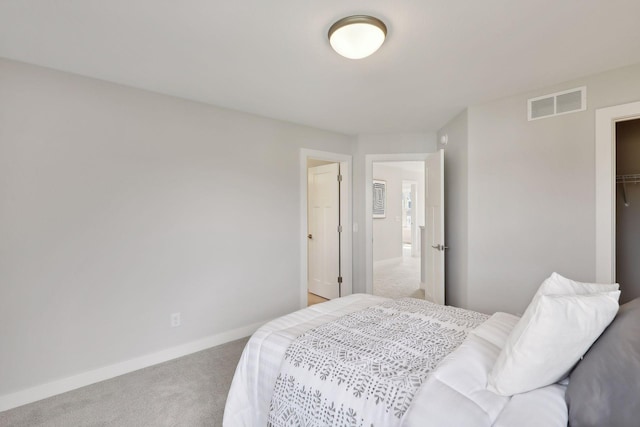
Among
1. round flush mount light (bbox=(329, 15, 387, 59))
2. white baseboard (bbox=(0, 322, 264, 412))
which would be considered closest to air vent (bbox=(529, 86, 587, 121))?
round flush mount light (bbox=(329, 15, 387, 59))

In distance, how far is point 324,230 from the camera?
4543 millimetres

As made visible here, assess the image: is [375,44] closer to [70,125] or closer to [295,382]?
[295,382]

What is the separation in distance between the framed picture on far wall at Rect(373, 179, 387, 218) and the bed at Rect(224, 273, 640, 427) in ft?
16.6

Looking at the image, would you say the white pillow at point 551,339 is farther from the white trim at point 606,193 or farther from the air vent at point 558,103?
the air vent at point 558,103

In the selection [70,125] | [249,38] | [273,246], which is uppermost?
[249,38]

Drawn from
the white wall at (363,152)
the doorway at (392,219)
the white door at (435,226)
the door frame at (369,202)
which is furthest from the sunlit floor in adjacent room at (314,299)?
the doorway at (392,219)

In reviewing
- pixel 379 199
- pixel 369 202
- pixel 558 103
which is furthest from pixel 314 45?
pixel 379 199

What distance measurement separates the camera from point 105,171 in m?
2.45

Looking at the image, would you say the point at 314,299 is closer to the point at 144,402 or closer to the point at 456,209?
the point at 456,209

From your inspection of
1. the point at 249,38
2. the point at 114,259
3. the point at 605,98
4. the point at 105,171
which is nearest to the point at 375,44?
the point at 249,38

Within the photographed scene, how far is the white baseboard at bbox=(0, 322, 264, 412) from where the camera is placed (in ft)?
6.92

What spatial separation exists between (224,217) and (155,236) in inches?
25.7

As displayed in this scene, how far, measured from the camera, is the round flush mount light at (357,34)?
166cm

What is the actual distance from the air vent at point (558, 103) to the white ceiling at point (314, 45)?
14 centimetres
